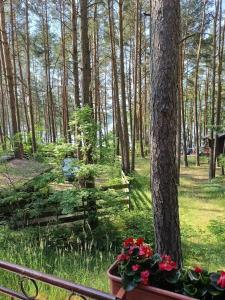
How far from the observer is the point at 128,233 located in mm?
7223

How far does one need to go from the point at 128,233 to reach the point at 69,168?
74.9 inches

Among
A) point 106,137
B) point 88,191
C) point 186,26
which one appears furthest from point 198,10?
point 88,191

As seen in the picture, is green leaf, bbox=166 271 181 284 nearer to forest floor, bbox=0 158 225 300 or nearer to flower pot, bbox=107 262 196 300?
flower pot, bbox=107 262 196 300

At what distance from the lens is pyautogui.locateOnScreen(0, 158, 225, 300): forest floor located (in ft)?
14.2

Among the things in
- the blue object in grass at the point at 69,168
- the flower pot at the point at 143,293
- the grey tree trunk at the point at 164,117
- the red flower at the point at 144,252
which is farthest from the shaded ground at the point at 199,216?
the flower pot at the point at 143,293

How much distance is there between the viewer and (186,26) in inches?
672

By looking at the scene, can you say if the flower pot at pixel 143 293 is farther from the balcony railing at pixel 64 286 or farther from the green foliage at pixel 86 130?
the green foliage at pixel 86 130

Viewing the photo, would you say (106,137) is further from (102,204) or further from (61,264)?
(61,264)

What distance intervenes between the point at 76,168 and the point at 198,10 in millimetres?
13865

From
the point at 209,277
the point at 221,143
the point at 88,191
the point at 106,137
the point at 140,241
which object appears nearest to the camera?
the point at 209,277

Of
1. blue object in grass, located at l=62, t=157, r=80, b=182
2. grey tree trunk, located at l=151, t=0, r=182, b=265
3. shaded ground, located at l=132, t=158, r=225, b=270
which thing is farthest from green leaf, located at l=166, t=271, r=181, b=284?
blue object in grass, located at l=62, t=157, r=80, b=182

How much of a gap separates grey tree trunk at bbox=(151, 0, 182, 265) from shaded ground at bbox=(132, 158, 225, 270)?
3182mm

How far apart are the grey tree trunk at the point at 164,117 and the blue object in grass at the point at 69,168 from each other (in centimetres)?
333

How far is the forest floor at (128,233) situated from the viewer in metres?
4.32
